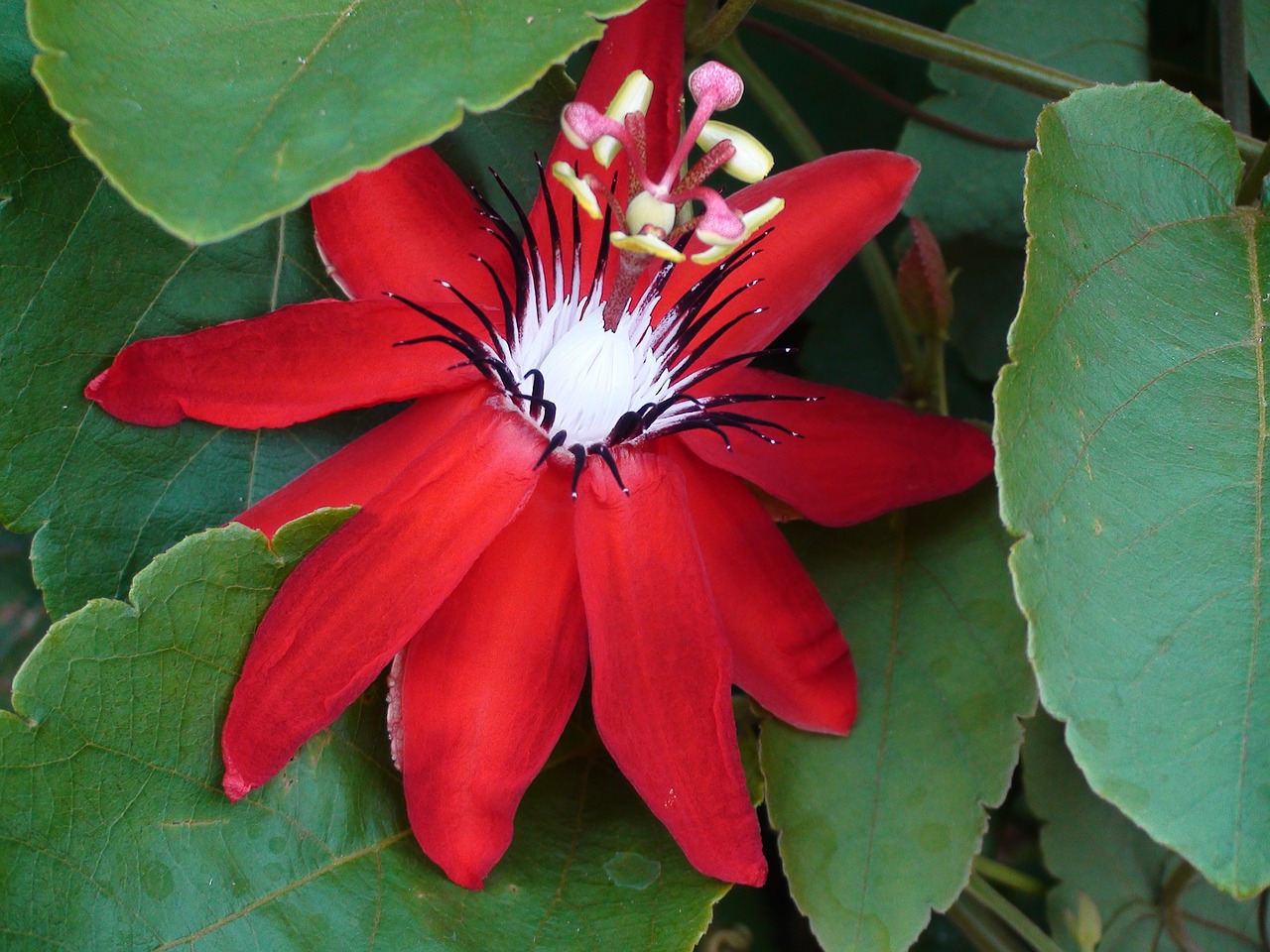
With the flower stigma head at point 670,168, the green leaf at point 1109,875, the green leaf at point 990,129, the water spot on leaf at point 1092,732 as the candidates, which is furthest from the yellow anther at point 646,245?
the green leaf at point 1109,875

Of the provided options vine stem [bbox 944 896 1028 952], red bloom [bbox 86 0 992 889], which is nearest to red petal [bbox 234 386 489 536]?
red bloom [bbox 86 0 992 889]

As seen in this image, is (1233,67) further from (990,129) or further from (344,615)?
(344,615)

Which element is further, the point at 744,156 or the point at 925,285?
the point at 925,285

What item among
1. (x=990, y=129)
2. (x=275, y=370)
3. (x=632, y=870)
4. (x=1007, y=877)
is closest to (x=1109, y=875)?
(x=1007, y=877)

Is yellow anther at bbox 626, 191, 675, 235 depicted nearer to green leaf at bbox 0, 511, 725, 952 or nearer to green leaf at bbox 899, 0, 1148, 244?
green leaf at bbox 0, 511, 725, 952

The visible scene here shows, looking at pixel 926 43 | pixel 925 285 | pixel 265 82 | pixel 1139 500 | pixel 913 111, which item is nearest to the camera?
pixel 265 82
